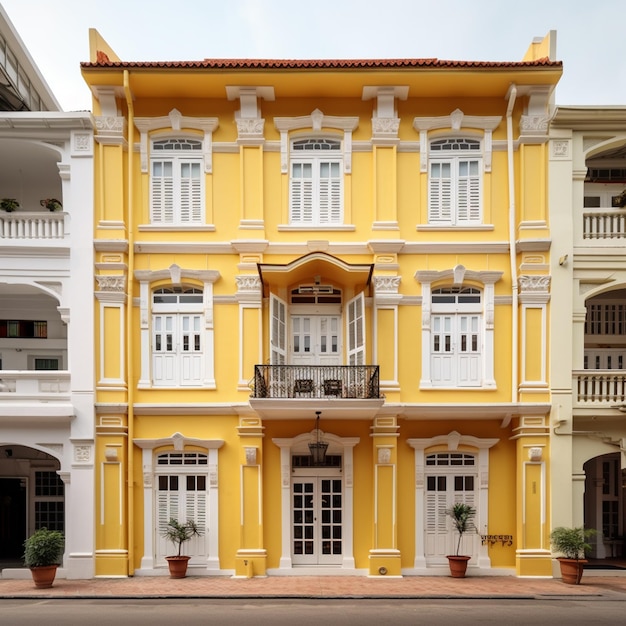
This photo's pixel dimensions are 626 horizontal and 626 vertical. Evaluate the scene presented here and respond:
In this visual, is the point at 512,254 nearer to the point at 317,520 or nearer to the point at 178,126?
the point at 317,520

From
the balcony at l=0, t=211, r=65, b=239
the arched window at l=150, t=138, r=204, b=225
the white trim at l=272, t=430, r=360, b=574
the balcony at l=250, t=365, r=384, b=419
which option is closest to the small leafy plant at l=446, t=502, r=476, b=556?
the white trim at l=272, t=430, r=360, b=574

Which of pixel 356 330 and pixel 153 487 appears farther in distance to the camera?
pixel 153 487

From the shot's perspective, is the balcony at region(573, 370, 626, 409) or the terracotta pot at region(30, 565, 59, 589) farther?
the balcony at region(573, 370, 626, 409)

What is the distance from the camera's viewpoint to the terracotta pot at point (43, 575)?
14328mm

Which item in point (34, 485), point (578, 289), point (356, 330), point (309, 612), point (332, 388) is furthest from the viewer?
point (34, 485)

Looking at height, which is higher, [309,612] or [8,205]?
Result: [8,205]

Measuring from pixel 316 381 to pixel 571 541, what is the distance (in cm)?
637

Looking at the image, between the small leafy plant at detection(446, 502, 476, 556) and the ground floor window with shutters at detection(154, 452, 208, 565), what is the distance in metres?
5.65

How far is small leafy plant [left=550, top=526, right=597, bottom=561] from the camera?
1464cm

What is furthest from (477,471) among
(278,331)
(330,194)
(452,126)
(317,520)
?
(452,126)

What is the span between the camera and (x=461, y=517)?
50.7 feet

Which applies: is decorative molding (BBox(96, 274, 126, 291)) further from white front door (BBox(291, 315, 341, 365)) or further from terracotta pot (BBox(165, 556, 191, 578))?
terracotta pot (BBox(165, 556, 191, 578))

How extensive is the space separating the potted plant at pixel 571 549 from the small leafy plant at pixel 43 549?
10589 mm

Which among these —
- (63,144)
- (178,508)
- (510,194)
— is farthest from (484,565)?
(63,144)
